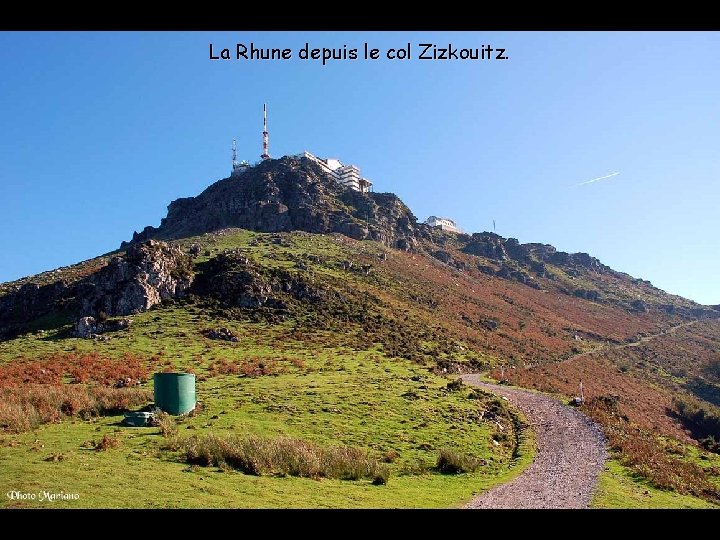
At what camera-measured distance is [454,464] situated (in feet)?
74.1

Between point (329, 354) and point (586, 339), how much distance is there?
3068 inches

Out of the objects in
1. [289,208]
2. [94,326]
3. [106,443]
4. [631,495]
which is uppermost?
[289,208]

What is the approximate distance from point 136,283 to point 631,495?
6296 centimetres

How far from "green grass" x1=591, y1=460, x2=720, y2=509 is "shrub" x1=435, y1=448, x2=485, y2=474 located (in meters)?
5.26

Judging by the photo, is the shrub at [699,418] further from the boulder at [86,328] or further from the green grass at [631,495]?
the boulder at [86,328]

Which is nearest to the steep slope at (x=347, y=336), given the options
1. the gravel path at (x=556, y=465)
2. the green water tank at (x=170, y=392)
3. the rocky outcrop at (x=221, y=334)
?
the rocky outcrop at (x=221, y=334)

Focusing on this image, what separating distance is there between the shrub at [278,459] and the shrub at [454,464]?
3.03 meters

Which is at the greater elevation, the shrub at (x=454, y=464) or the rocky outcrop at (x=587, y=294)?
the rocky outcrop at (x=587, y=294)

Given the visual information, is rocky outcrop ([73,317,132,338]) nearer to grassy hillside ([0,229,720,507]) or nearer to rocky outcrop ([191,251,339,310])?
grassy hillside ([0,229,720,507])

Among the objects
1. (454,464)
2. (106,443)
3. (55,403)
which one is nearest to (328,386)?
(454,464)

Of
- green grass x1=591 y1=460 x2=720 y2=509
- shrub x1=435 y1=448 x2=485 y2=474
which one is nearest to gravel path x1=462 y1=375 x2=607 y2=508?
green grass x1=591 y1=460 x2=720 y2=509

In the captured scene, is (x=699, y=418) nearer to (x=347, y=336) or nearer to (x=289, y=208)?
(x=347, y=336)

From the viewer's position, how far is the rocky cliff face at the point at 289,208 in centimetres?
13875
